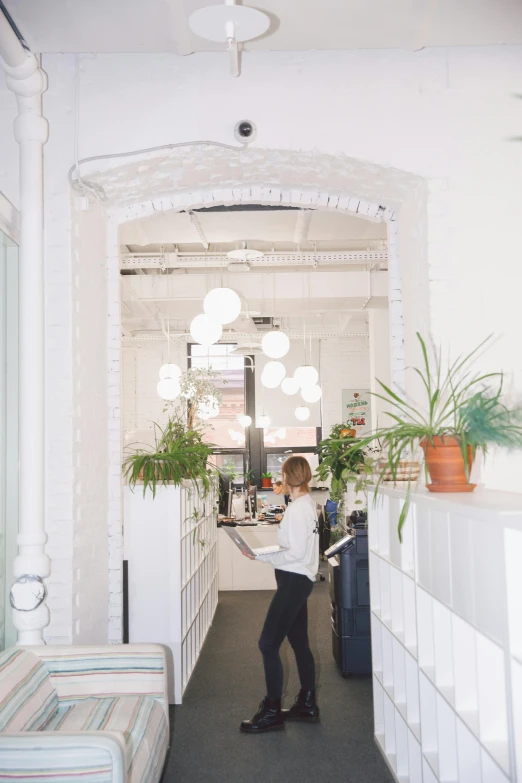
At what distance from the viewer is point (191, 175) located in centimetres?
431

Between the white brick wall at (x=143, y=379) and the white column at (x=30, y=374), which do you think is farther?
the white brick wall at (x=143, y=379)

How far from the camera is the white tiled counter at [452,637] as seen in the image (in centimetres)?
182

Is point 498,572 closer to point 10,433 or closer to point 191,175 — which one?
point 10,433

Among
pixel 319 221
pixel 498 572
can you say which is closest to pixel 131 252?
pixel 319 221

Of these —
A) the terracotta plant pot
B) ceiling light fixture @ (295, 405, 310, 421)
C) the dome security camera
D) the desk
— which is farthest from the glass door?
ceiling light fixture @ (295, 405, 310, 421)

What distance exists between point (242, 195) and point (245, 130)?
65 centimetres

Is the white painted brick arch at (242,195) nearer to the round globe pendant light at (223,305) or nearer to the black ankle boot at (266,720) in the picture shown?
the round globe pendant light at (223,305)

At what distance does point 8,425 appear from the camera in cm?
361

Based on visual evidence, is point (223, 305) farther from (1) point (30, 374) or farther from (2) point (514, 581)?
(2) point (514, 581)

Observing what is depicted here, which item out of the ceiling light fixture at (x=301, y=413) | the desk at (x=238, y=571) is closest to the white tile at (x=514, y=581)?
the desk at (x=238, y=571)

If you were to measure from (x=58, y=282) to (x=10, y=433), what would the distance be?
0.86 m

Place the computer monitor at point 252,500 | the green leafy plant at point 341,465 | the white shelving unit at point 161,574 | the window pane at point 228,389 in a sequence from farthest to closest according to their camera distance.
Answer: the window pane at point 228,389
the computer monitor at point 252,500
the green leafy plant at point 341,465
the white shelving unit at point 161,574

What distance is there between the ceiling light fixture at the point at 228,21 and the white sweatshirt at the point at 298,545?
2580 mm

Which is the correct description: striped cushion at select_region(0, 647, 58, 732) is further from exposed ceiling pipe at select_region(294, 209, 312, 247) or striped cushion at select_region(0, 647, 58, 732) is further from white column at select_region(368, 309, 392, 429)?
white column at select_region(368, 309, 392, 429)
